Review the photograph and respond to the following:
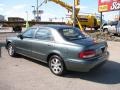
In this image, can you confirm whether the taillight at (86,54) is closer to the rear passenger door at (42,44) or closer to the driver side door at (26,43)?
the rear passenger door at (42,44)

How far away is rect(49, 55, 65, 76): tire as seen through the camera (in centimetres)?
693

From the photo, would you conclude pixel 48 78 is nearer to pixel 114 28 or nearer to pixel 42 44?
pixel 42 44

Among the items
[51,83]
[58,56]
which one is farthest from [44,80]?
[58,56]

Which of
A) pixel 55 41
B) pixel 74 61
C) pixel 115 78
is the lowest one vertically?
pixel 115 78

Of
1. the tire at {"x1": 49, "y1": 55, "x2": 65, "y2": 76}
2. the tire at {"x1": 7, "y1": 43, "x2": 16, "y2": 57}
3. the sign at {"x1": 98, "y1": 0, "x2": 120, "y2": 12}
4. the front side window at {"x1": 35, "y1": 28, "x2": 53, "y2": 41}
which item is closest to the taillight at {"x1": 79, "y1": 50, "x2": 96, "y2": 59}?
the tire at {"x1": 49, "y1": 55, "x2": 65, "y2": 76}

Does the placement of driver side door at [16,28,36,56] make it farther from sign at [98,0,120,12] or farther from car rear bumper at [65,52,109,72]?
sign at [98,0,120,12]

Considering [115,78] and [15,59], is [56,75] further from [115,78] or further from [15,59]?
[15,59]

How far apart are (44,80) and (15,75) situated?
1.02 meters

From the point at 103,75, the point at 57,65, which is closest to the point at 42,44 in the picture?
the point at 57,65

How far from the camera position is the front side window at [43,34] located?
24.6ft

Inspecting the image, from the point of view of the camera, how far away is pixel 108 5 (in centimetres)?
2439

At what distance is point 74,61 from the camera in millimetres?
6559

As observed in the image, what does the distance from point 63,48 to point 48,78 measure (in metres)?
1.00

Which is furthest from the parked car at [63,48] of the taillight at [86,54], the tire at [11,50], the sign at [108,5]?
the sign at [108,5]
